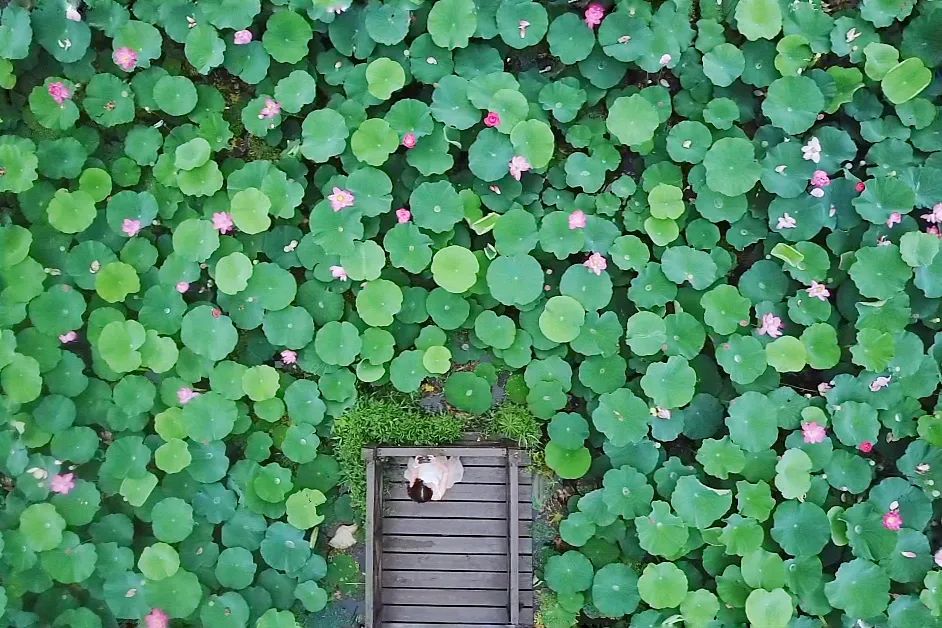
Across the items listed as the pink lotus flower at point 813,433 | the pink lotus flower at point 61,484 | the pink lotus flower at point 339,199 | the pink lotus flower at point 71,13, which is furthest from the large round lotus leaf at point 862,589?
the pink lotus flower at point 71,13

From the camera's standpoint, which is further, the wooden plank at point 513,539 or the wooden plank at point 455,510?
the wooden plank at point 455,510

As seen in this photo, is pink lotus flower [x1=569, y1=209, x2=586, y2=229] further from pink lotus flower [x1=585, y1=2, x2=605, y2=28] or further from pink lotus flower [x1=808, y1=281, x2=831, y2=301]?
pink lotus flower [x1=808, y1=281, x2=831, y2=301]

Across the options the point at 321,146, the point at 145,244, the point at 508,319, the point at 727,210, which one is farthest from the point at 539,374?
the point at 145,244

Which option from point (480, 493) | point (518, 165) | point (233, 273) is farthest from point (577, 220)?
point (233, 273)

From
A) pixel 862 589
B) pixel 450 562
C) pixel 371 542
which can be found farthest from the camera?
pixel 450 562

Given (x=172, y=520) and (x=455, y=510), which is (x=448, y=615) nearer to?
(x=455, y=510)

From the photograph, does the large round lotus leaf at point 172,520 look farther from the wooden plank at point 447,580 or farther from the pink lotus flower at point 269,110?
the pink lotus flower at point 269,110

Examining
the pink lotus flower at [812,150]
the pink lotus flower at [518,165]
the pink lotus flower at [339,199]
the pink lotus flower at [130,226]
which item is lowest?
the pink lotus flower at [130,226]
